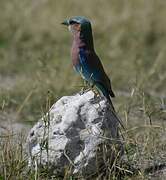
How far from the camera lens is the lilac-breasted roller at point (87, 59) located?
5664 mm

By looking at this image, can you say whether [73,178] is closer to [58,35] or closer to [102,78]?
[102,78]

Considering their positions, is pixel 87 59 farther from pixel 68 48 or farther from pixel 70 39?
pixel 70 39

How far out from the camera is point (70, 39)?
432 inches

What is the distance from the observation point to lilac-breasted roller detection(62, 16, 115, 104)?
566 centimetres

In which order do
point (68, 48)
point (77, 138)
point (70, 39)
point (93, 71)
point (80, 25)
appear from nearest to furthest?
point (77, 138), point (93, 71), point (80, 25), point (68, 48), point (70, 39)

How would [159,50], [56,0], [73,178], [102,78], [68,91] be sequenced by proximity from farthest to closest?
[56,0] → [159,50] → [68,91] → [102,78] → [73,178]

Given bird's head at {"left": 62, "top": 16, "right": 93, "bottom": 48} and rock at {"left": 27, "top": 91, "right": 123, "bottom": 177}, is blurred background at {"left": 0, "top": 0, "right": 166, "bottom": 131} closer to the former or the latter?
bird's head at {"left": 62, "top": 16, "right": 93, "bottom": 48}

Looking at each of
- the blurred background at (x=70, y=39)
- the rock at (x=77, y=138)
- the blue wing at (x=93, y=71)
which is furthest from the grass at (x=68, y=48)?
the rock at (x=77, y=138)

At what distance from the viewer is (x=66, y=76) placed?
870 cm

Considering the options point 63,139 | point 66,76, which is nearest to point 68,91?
point 66,76

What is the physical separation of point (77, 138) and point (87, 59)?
785mm

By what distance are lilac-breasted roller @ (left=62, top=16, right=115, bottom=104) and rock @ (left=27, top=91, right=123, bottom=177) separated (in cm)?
43

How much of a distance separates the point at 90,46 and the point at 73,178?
1.13 m

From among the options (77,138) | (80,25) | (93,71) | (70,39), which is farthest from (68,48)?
(77,138)
